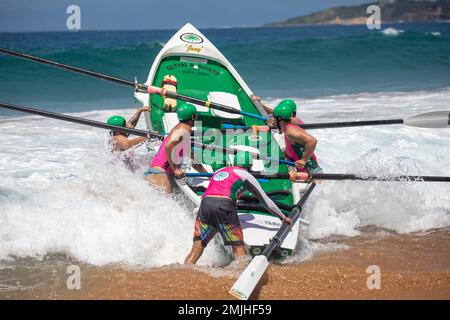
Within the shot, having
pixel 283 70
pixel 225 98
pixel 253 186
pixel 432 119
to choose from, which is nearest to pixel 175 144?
pixel 253 186

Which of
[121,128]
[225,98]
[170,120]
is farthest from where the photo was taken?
[225,98]

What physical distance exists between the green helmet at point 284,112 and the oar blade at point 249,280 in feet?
7.12

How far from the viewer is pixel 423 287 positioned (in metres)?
4.65

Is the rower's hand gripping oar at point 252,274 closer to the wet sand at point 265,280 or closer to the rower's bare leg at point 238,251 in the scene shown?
the wet sand at point 265,280

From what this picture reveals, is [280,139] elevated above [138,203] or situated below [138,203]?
above

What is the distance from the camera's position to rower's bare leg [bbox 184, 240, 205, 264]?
516 cm

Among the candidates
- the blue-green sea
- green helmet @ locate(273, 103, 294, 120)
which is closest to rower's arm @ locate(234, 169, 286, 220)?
green helmet @ locate(273, 103, 294, 120)

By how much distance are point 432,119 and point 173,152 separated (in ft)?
9.37

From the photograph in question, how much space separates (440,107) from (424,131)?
3180 millimetres

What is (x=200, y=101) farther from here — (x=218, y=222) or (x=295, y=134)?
(x=218, y=222)

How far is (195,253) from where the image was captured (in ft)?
17.1

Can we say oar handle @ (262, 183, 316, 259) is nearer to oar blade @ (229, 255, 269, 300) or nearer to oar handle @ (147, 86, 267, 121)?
oar blade @ (229, 255, 269, 300)
